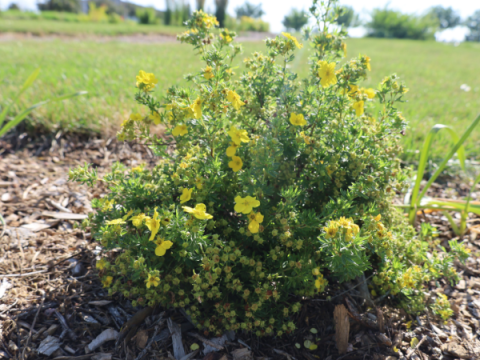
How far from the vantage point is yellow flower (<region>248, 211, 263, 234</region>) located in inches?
51.7

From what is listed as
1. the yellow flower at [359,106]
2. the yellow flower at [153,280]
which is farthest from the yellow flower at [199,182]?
the yellow flower at [359,106]

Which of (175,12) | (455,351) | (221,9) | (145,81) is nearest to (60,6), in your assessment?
(175,12)

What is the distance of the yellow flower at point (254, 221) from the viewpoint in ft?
4.31

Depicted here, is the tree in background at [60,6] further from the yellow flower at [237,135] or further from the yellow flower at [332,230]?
the yellow flower at [332,230]

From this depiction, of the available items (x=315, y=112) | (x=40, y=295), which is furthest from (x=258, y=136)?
(x=40, y=295)

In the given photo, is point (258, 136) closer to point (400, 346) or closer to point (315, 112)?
point (315, 112)

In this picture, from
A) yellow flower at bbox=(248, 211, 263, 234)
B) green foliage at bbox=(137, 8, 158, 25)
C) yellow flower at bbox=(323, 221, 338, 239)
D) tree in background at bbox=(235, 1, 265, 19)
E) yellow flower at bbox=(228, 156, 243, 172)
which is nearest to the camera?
yellow flower at bbox=(323, 221, 338, 239)

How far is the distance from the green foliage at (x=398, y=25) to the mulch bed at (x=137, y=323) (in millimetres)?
37289

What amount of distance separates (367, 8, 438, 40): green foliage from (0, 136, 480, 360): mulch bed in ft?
122

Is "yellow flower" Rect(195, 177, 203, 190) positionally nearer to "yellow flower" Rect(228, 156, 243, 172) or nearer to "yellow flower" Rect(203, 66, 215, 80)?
"yellow flower" Rect(228, 156, 243, 172)

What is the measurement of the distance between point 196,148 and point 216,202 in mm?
300

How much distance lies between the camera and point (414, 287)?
5.42 feet

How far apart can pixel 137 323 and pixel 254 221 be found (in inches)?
32.4

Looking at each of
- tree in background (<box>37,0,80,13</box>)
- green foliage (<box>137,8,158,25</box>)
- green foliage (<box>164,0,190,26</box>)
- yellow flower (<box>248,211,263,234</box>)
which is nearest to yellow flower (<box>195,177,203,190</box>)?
yellow flower (<box>248,211,263,234</box>)
